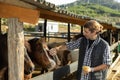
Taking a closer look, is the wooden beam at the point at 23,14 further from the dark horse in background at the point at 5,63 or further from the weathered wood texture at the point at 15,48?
the dark horse in background at the point at 5,63

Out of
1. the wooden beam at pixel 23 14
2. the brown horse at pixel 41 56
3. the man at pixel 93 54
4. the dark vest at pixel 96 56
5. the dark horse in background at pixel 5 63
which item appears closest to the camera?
the wooden beam at pixel 23 14

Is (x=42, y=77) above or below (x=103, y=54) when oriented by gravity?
below

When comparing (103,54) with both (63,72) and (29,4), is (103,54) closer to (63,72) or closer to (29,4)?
(29,4)

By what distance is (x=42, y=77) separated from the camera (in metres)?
5.37

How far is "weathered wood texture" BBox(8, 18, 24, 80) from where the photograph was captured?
4535mm

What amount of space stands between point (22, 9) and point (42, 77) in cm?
139

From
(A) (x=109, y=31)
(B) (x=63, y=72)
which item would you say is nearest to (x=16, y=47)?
(B) (x=63, y=72)

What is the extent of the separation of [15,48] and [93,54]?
1.12 metres

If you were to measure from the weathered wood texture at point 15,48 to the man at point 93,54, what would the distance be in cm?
90

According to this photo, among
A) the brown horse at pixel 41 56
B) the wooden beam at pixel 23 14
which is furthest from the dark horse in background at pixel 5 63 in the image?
the wooden beam at pixel 23 14

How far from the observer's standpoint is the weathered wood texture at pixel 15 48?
14.9 ft

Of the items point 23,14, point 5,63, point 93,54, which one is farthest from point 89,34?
point 5,63

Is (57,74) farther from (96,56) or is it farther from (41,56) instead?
(96,56)

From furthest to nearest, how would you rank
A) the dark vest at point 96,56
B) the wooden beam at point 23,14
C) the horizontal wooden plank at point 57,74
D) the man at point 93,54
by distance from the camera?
the horizontal wooden plank at point 57,74 < the dark vest at point 96,56 < the man at point 93,54 < the wooden beam at point 23,14
